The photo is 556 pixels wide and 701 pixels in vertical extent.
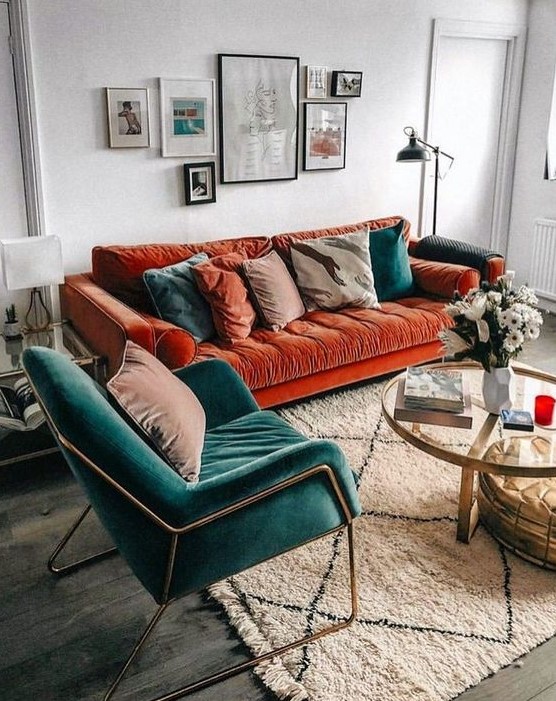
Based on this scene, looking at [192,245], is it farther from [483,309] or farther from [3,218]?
[483,309]

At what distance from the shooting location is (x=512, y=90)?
17.5 ft

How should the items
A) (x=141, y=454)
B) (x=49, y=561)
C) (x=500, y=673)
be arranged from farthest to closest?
1. (x=49, y=561)
2. (x=500, y=673)
3. (x=141, y=454)

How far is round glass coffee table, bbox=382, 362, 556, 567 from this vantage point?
7.61 ft

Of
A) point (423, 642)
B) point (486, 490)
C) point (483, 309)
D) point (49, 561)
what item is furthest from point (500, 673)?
point (49, 561)

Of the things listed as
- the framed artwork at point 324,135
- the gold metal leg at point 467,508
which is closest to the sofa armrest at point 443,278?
the framed artwork at point 324,135

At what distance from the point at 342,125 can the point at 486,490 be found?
2.77m

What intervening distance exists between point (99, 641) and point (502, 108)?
4825 millimetres

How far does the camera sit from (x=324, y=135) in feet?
14.5

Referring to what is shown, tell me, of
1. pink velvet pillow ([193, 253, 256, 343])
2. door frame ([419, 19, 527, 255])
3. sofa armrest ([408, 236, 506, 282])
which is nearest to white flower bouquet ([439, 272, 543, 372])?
pink velvet pillow ([193, 253, 256, 343])

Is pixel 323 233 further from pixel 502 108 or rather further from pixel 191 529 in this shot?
pixel 191 529

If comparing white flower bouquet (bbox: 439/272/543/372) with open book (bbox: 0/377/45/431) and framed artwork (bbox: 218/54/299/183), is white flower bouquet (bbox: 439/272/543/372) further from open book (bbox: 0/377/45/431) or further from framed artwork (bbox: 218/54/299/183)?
framed artwork (bbox: 218/54/299/183)

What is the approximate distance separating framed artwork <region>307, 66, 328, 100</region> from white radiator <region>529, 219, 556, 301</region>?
2085 mm

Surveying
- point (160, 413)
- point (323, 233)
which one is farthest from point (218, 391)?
point (323, 233)

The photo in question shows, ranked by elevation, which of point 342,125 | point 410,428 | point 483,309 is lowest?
point 410,428
